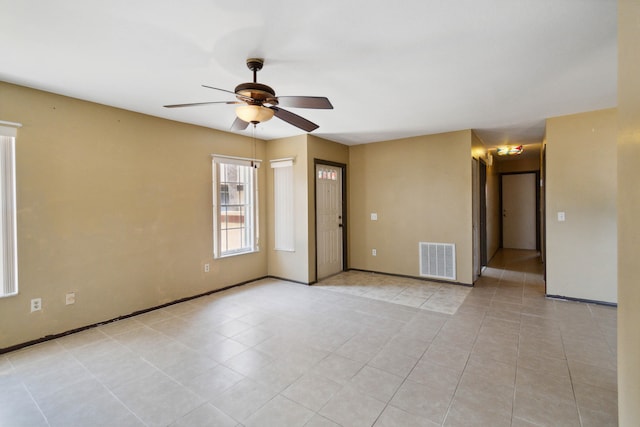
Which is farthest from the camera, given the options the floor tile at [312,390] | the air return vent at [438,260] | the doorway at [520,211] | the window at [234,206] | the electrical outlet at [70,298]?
the doorway at [520,211]

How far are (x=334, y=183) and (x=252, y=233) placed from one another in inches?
71.7

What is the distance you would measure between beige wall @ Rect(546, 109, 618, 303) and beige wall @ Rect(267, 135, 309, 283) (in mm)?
3566

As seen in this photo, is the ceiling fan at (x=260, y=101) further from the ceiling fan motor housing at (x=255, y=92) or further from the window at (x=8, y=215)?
the window at (x=8, y=215)

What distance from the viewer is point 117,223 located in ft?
11.6

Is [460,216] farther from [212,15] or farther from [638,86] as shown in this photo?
[212,15]

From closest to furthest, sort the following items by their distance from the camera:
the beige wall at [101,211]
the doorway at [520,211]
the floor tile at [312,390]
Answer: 1. the floor tile at [312,390]
2. the beige wall at [101,211]
3. the doorway at [520,211]

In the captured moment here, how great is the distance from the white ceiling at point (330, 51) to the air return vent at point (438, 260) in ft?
7.67

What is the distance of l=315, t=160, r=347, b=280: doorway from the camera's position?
5324 millimetres

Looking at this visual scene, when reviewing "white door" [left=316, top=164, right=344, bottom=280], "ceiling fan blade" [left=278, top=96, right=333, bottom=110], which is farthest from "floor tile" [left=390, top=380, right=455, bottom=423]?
"white door" [left=316, top=164, right=344, bottom=280]

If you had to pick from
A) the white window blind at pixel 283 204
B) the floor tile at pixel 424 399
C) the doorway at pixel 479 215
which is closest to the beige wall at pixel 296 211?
the white window blind at pixel 283 204

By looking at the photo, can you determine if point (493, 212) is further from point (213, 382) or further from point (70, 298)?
point (70, 298)

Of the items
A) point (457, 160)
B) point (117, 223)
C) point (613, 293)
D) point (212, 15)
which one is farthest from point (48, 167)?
point (613, 293)

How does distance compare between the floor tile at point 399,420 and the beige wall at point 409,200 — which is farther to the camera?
the beige wall at point 409,200

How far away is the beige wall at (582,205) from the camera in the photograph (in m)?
3.80
